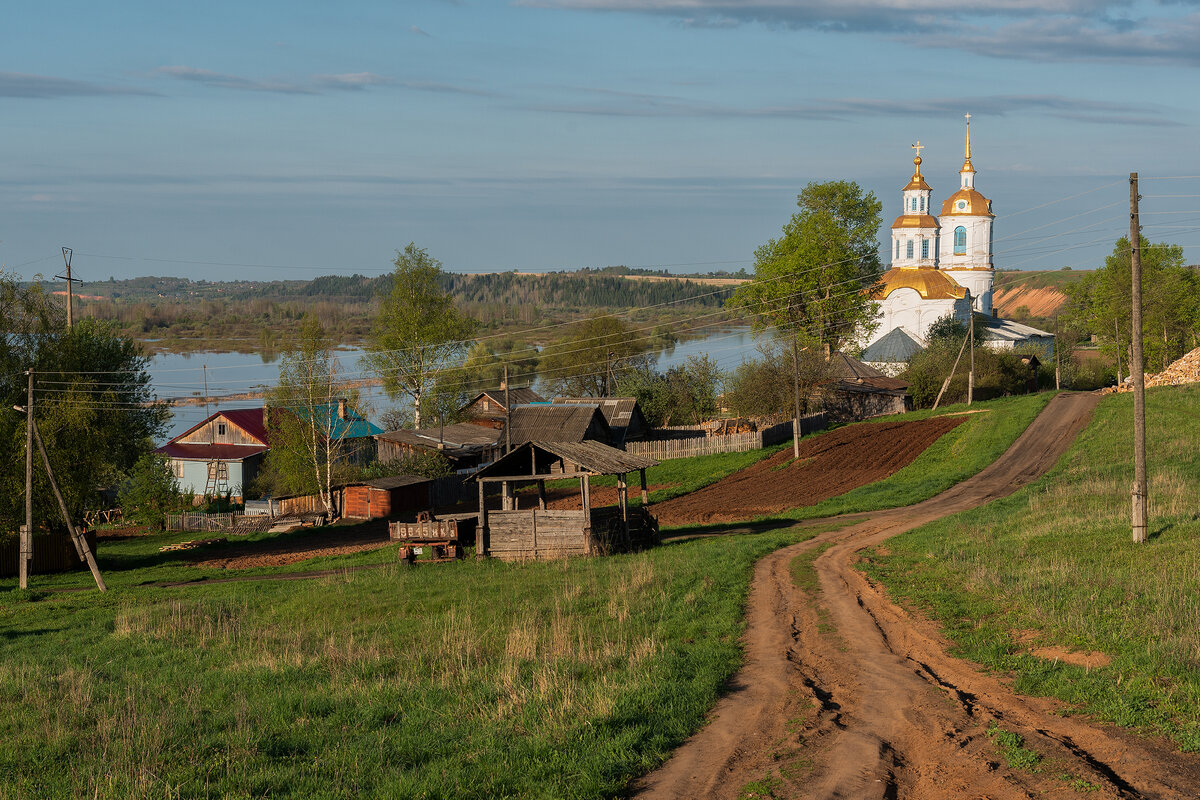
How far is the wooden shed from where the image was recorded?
85.9 ft

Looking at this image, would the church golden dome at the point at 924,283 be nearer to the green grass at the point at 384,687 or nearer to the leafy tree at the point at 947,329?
the leafy tree at the point at 947,329

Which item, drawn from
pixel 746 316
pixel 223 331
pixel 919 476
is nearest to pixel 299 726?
pixel 919 476

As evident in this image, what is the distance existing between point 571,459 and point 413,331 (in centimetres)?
4013

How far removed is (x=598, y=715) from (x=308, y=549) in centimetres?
2816

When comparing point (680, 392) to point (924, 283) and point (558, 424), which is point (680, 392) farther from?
point (924, 283)

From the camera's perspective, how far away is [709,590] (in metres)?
18.5

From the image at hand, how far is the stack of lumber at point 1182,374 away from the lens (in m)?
56.3

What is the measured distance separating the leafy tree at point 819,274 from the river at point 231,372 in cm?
392

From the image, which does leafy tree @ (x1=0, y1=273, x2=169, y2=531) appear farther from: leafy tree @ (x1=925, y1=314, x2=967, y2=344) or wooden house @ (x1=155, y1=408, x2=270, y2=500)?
leafy tree @ (x1=925, y1=314, x2=967, y2=344)

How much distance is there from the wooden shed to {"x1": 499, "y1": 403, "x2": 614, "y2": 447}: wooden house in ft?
68.1

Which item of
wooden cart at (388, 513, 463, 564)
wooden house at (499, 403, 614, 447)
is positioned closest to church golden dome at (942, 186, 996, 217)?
wooden house at (499, 403, 614, 447)

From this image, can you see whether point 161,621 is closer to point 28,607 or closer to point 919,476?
point 28,607

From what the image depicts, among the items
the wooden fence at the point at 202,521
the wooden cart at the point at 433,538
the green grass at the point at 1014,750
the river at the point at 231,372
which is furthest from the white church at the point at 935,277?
the green grass at the point at 1014,750

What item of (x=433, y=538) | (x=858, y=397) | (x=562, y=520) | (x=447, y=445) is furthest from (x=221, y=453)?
(x=858, y=397)
